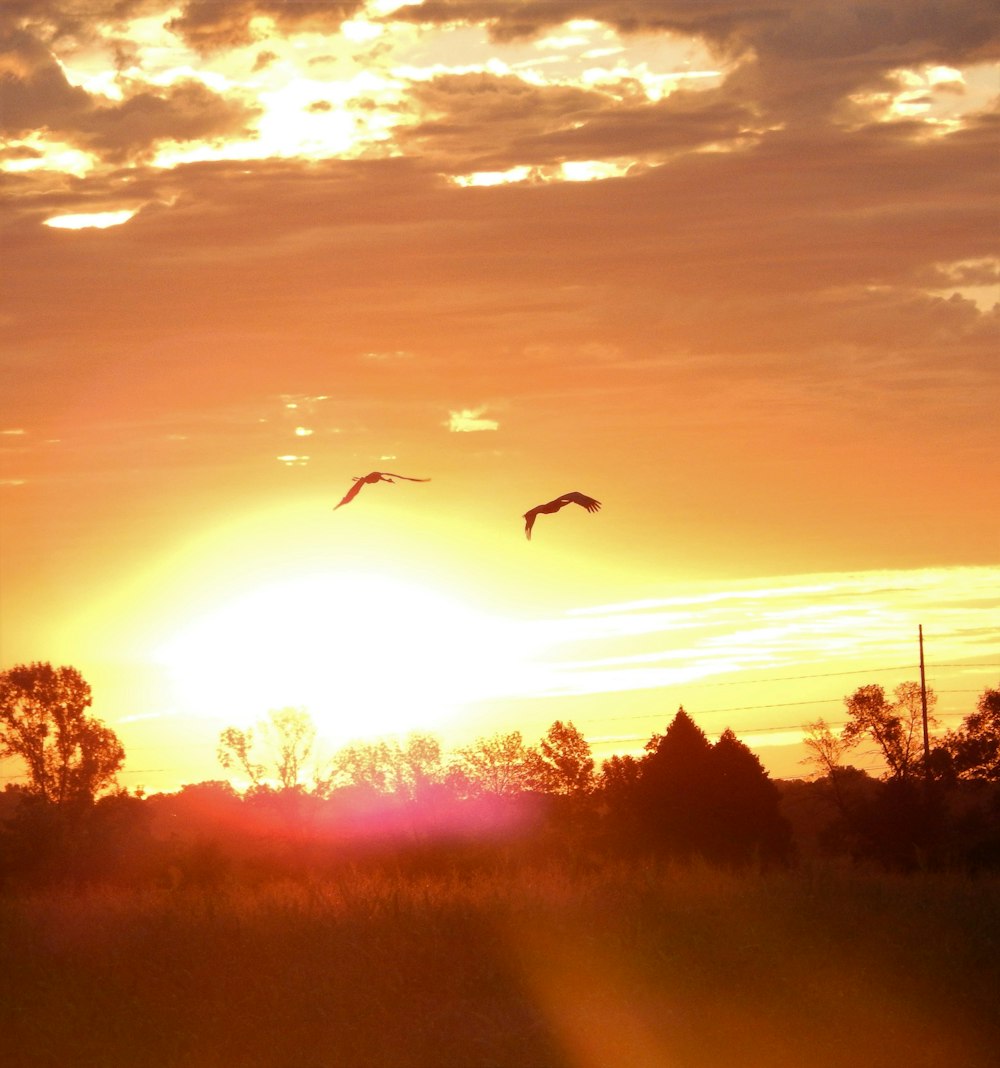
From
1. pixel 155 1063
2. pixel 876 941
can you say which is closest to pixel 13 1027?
pixel 155 1063

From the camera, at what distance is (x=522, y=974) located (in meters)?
29.0

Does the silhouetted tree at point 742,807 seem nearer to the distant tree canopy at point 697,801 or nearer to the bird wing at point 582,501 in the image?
the distant tree canopy at point 697,801

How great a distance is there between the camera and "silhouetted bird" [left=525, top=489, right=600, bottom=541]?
17.3m

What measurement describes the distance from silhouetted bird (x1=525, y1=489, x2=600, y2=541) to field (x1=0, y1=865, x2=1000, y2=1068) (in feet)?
28.6

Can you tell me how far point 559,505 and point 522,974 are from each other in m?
13.8

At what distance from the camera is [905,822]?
184ft

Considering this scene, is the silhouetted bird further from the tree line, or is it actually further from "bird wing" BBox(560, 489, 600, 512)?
the tree line

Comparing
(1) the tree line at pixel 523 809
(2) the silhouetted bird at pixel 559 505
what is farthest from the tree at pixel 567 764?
(2) the silhouetted bird at pixel 559 505

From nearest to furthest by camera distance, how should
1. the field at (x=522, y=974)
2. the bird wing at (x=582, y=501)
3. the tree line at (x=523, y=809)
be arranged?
the bird wing at (x=582, y=501) → the field at (x=522, y=974) → the tree line at (x=523, y=809)

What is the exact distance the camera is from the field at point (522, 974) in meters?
23.4

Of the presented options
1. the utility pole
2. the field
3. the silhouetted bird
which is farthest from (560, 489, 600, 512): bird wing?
the utility pole

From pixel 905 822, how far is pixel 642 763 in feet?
37.0

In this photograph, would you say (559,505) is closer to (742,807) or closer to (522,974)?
(522,974)

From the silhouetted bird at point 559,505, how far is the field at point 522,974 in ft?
28.6
